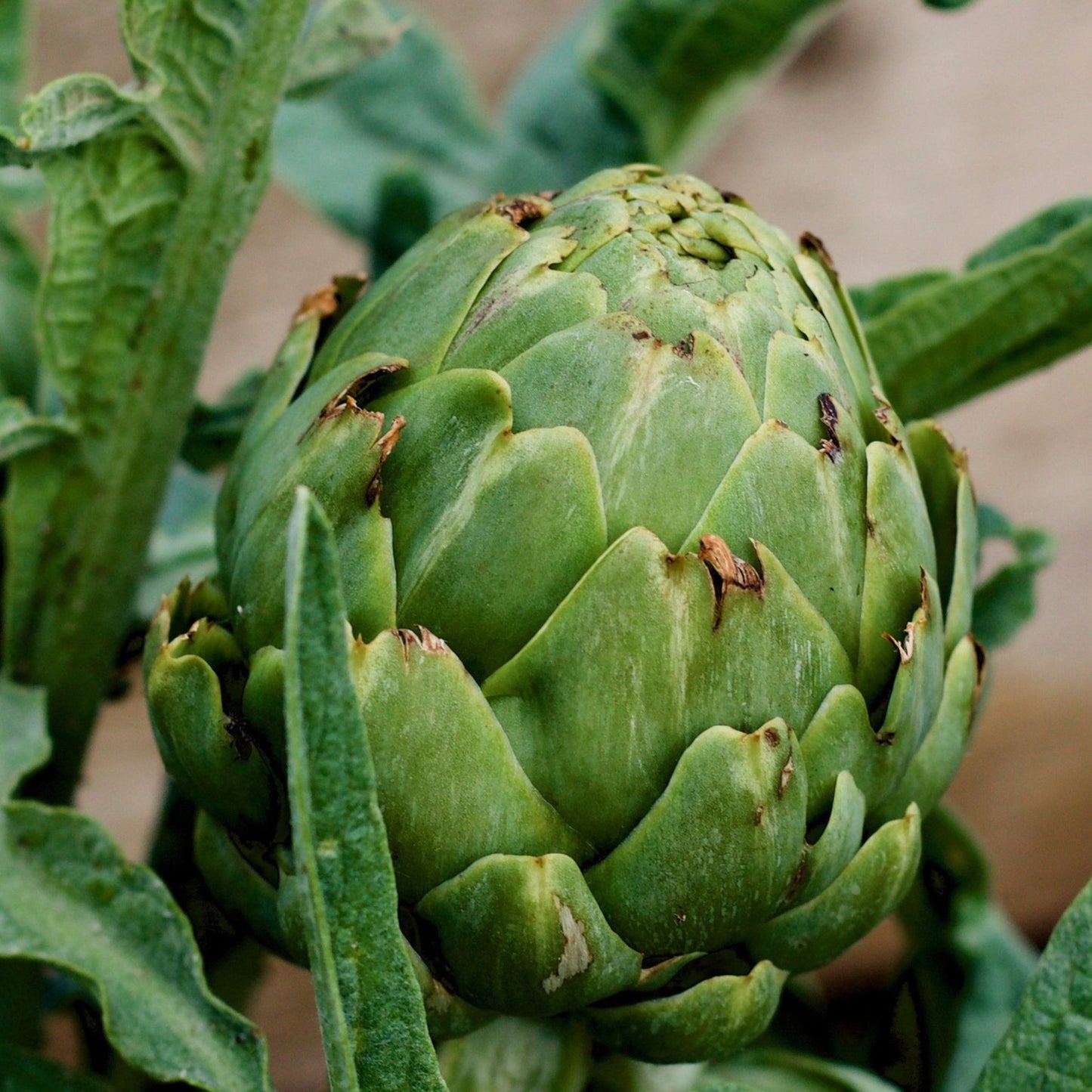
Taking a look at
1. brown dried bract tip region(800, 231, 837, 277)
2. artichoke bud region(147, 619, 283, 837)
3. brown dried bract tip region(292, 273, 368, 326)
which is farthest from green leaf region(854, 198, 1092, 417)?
artichoke bud region(147, 619, 283, 837)

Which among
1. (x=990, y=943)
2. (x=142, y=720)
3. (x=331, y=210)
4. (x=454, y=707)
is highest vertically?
(x=454, y=707)

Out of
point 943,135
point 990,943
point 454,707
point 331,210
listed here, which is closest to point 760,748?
point 454,707

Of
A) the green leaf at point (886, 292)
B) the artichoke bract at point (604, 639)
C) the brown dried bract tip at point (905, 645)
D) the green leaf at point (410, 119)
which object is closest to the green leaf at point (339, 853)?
the artichoke bract at point (604, 639)

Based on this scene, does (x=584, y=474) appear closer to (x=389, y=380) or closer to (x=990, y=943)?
(x=389, y=380)

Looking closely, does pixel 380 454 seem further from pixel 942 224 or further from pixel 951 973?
pixel 942 224

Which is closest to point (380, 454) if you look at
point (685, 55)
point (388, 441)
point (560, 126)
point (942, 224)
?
point (388, 441)

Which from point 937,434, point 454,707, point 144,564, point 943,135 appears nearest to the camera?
point 454,707
